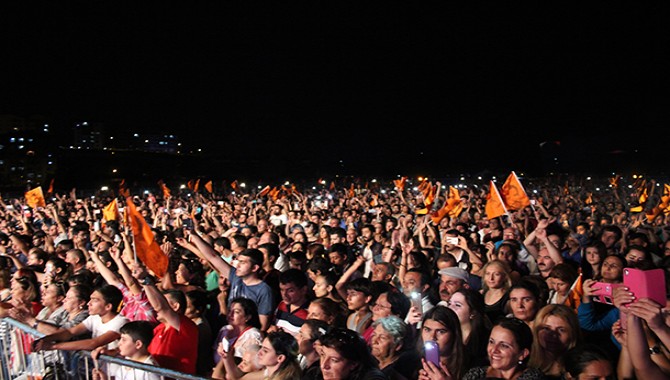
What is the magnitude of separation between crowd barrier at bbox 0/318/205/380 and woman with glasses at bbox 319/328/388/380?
4.61ft

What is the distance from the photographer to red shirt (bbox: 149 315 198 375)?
4.37 metres

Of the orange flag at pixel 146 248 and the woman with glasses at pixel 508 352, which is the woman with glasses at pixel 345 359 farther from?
the orange flag at pixel 146 248

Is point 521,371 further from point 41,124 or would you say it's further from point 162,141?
point 162,141

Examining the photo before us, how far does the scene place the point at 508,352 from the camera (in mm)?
3389

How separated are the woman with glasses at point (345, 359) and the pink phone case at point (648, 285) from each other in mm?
1435

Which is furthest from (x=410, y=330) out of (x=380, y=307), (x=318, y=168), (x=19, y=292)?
(x=318, y=168)

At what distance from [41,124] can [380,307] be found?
7414 centimetres

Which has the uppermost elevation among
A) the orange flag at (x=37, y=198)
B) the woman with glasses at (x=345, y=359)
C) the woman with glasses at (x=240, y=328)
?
the woman with glasses at (x=345, y=359)

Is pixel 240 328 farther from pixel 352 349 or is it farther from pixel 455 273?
pixel 455 273

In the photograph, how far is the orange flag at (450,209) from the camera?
Result: 11780 mm

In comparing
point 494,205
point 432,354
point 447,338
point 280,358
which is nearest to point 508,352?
point 447,338

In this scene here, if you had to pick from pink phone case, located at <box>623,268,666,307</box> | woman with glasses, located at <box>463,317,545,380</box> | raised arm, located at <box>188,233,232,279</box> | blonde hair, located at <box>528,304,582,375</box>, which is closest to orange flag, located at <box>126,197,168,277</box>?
raised arm, located at <box>188,233,232,279</box>

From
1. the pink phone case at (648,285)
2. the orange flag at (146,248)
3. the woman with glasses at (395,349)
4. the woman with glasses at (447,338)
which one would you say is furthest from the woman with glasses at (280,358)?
the orange flag at (146,248)

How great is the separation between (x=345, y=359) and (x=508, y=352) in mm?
963
